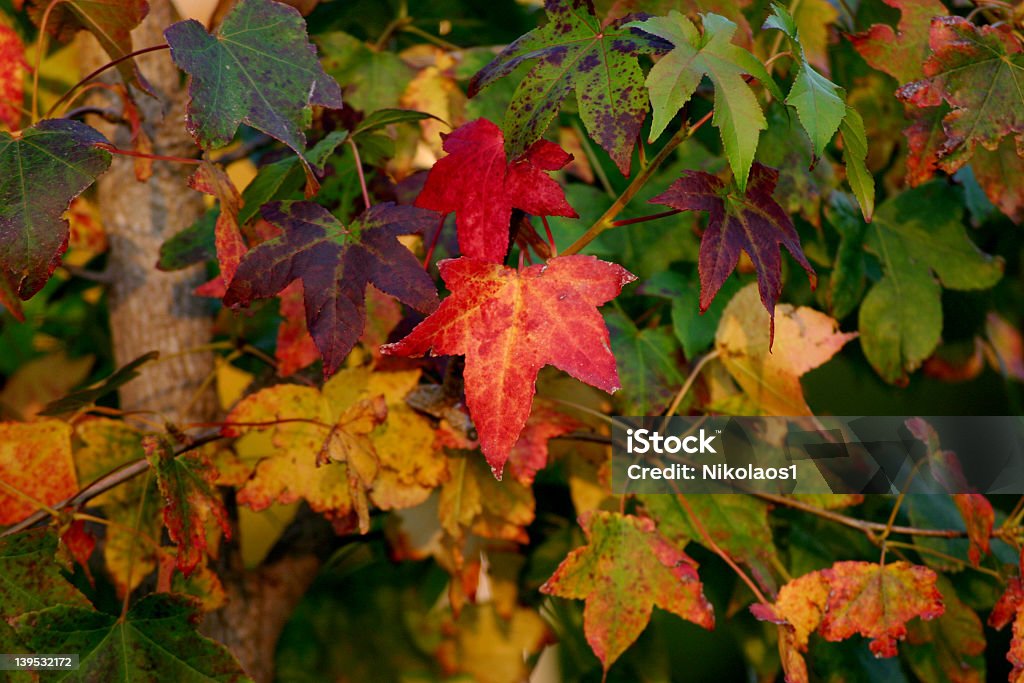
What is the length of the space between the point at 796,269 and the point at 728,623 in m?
0.41

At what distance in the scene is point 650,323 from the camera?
908mm

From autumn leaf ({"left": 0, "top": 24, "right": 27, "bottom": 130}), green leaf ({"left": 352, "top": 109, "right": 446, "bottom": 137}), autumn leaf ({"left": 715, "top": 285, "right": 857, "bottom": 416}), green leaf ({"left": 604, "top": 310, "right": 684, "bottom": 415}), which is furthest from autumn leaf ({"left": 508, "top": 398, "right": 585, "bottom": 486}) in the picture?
autumn leaf ({"left": 0, "top": 24, "right": 27, "bottom": 130})

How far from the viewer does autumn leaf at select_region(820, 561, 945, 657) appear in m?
0.70

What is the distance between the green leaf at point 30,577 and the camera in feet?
2.10

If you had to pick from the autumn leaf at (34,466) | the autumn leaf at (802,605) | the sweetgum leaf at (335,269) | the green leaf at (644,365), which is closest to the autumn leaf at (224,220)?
the sweetgum leaf at (335,269)

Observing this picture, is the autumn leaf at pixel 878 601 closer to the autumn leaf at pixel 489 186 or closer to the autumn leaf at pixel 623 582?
the autumn leaf at pixel 623 582

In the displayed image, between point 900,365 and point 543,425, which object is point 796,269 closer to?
point 900,365

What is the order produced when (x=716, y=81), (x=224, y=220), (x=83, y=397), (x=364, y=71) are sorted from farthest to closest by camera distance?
(x=364, y=71) → (x=83, y=397) → (x=224, y=220) → (x=716, y=81)

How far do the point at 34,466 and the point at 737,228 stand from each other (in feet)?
1.90

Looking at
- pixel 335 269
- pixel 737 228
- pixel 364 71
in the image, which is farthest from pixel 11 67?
pixel 737 228

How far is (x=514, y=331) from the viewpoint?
0.59 metres

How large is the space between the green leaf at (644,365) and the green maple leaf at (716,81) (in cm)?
29

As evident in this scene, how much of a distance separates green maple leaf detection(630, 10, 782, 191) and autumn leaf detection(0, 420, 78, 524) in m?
0.54

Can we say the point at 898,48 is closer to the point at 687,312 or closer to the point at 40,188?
the point at 687,312
